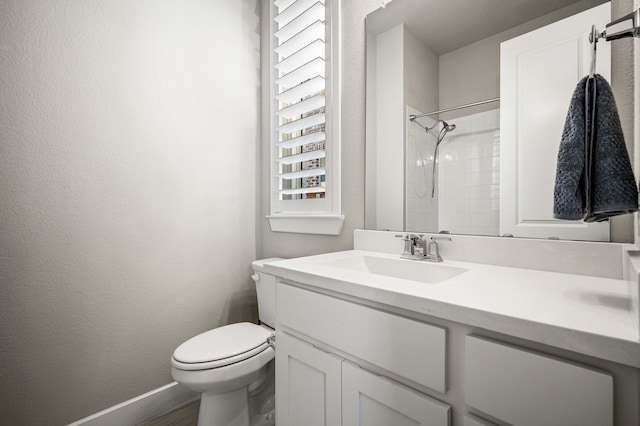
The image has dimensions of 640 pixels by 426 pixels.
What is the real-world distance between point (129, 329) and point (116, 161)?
79cm

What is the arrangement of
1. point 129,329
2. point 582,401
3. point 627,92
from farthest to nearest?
point 129,329 < point 627,92 < point 582,401

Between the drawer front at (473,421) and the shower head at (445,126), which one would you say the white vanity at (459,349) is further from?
the shower head at (445,126)

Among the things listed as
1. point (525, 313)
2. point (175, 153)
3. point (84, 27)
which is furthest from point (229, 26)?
point (525, 313)

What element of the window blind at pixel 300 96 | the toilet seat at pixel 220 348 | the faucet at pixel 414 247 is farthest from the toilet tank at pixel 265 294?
the faucet at pixel 414 247

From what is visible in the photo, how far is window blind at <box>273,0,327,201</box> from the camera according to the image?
147cm

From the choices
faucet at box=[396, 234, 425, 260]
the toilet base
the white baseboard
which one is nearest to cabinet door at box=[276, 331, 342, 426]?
the toilet base

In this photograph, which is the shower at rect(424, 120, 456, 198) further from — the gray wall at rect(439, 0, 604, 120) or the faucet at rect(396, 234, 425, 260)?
the faucet at rect(396, 234, 425, 260)

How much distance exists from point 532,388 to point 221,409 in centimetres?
116

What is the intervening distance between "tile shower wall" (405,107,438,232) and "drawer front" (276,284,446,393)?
582 millimetres

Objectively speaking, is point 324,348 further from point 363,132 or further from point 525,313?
point 363,132

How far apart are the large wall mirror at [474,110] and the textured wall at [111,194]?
917 millimetres

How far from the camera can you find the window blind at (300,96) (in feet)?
4.82

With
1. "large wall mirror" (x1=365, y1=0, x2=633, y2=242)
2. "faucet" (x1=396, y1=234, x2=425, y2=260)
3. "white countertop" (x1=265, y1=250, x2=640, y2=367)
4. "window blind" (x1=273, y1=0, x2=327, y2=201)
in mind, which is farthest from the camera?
"window blind" (x1=273, y1=0, x2=327, y2=201)

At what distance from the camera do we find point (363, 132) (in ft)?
4.45
